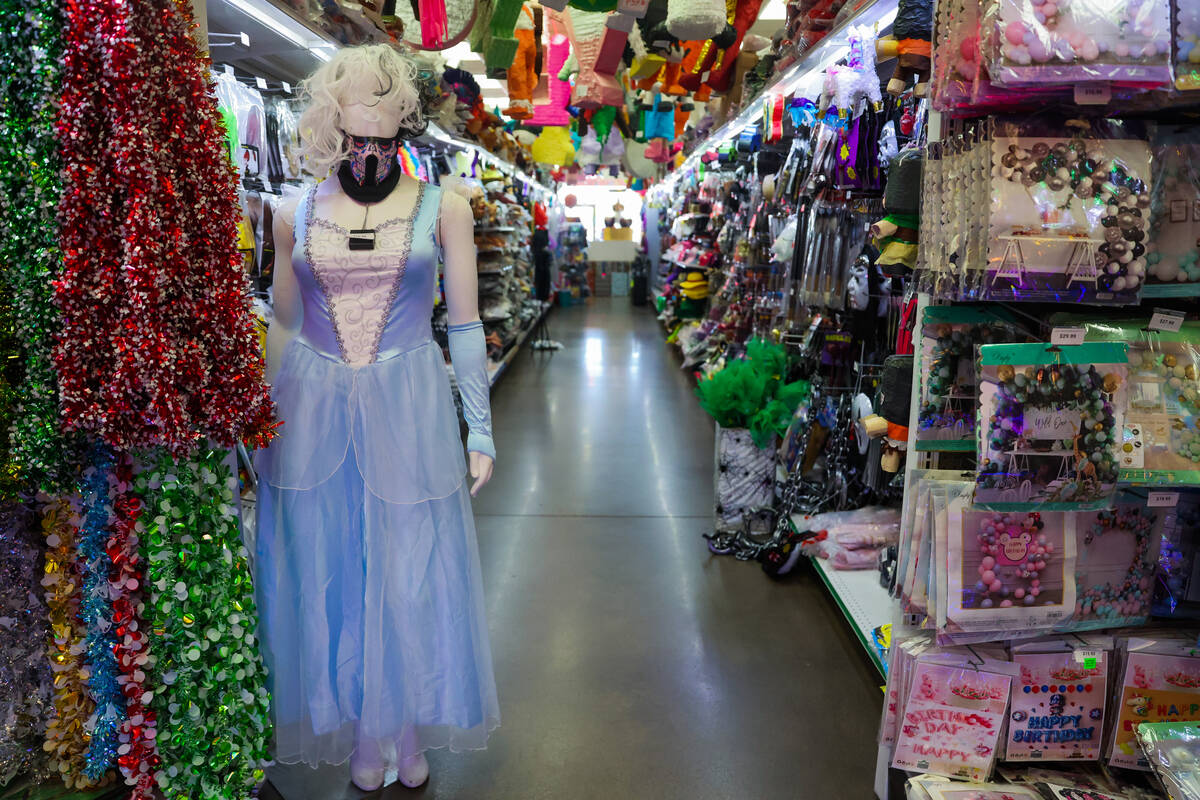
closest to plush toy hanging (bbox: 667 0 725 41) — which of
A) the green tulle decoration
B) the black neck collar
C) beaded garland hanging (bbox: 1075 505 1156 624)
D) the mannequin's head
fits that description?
the green tulle decoration

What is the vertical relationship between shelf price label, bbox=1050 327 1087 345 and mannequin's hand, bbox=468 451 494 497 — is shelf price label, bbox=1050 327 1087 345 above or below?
above

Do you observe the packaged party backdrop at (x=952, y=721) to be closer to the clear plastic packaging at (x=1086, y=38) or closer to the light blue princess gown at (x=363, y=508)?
the light blue princess gown at (x=363, y=508)

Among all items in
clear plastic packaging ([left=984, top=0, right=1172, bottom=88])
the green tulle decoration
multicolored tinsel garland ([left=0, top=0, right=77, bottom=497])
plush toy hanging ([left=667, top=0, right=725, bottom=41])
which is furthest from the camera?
plush toy hanging ([left=667, top=0, right=725, bottom=41])

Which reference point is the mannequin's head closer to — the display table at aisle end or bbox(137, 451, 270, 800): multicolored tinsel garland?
bbox(137, 451, 270, 800): multicolored tinsel garland

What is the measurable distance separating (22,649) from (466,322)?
1.18 m

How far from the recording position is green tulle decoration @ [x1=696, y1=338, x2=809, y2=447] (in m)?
3.97

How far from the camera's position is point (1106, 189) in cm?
169

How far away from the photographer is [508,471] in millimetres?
5250

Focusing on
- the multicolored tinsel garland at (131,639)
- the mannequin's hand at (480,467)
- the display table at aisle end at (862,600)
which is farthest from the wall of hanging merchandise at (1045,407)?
the multicolored tinsel garland at (131,639)

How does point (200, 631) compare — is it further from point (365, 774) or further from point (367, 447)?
point (365, 774)

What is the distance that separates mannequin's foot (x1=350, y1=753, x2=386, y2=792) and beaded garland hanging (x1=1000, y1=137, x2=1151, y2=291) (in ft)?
6.63

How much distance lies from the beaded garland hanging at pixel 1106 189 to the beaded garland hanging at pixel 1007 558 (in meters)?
0.54

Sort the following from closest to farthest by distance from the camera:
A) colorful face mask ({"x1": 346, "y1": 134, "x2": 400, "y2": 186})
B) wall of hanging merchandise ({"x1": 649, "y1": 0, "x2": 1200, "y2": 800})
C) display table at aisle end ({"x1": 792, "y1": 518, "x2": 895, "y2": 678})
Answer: wall of hanging merchandise ({"x1": 649, "y1": 0, "x2": 1200, "y2": 800})
colorful face mask ({"x1": 346, "y1": 134, "x2": 400, "y2": 186})
display table at aisle end ({"x1": 792, "y1": 518, "x2": 895, "y2": 678})

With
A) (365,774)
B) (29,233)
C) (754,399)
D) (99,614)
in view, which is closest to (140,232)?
(29,233)
